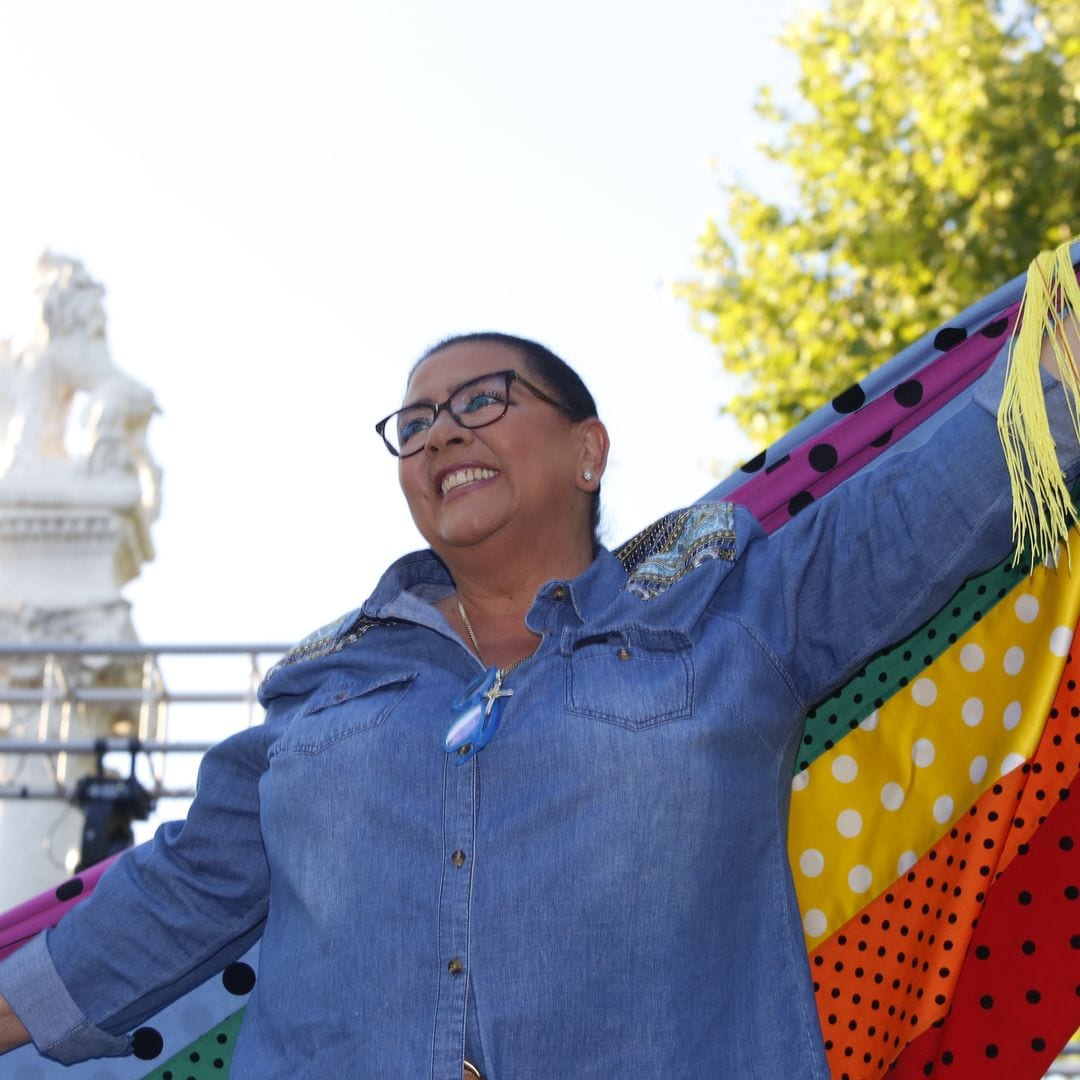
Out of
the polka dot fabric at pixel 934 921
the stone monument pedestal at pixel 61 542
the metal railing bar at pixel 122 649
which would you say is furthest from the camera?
the stone monument pedestal at pixel 61 542

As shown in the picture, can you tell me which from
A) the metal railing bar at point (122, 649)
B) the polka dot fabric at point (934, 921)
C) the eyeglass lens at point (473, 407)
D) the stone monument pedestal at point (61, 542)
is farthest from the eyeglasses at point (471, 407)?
the stone monument pedestal at point (61, 542)

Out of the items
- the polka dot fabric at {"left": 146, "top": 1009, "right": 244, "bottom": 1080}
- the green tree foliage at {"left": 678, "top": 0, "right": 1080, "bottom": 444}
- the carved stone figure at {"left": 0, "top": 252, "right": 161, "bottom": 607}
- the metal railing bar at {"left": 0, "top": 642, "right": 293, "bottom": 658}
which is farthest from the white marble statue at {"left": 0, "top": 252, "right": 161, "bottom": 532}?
the polka dot fabric at {"left": 146, "top": 1009, "right": 244, "bottom": 1080}

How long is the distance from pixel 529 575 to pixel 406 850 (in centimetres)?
49

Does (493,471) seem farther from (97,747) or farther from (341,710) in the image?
(97,747)

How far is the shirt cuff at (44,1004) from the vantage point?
215 centimetres

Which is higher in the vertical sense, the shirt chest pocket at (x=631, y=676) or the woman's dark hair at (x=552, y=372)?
the woman's dark hair at (x=552, y=372)

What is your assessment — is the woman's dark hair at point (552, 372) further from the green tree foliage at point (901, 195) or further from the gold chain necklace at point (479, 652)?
the green tree foliage at point (901, 195)

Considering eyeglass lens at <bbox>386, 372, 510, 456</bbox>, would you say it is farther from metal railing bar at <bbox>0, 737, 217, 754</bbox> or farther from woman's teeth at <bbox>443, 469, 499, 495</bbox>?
metal railing bar at <bbox>0, 737, 217, 754</bbox>

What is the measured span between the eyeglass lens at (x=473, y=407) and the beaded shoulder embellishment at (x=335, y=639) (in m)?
0.23

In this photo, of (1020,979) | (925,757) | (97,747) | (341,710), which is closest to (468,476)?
(341,710)

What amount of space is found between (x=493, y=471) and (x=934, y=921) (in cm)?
79

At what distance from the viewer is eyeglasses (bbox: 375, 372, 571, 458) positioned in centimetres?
219

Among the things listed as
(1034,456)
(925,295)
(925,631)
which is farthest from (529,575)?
(925,295)

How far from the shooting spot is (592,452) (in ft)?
7.61
